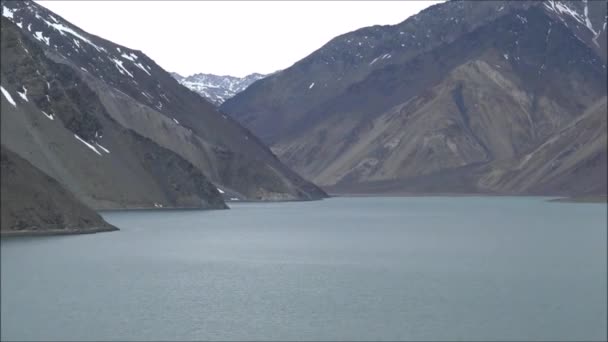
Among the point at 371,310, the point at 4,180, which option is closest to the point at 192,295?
A: the point at 371,310

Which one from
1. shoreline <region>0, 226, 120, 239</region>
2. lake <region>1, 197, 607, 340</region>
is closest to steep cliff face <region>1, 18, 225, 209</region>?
shoreline <region>0, 226, 120, 239</region>

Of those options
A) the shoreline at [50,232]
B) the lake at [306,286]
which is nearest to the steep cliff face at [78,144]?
the shoreline at [50,232]

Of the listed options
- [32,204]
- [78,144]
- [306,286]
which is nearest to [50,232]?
[32,204]

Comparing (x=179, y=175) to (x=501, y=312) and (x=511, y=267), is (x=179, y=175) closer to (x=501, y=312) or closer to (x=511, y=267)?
(x=511, y=267)

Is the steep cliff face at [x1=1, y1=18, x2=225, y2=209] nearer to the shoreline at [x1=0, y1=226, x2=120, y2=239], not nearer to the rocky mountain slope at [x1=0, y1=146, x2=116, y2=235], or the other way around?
the shoreline at [x1=0, y1=226, x2=120, y2=239]

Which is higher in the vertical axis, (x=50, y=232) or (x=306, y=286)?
(x=50, y=232)

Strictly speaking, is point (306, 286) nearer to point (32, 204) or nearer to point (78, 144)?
point (32, 204)
